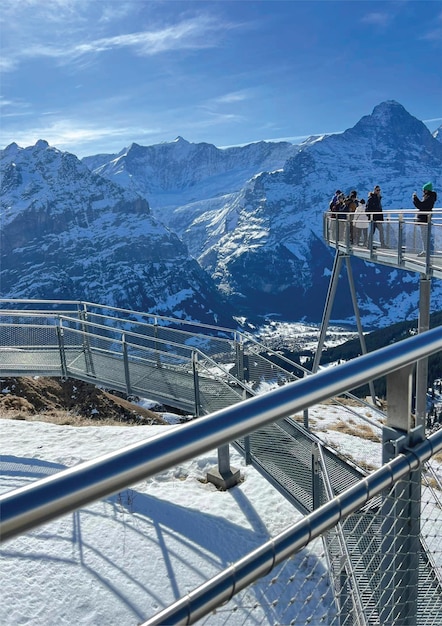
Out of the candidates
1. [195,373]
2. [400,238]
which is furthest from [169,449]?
[400,238]

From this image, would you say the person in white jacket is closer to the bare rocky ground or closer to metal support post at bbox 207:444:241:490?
the bare rocky ground

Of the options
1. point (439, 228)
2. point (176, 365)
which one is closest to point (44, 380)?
point (176, 365)

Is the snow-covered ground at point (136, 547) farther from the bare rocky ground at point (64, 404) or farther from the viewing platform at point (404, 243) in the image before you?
the viewing platform at point (404, 243)

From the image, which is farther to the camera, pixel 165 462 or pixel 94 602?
pixel 94 602

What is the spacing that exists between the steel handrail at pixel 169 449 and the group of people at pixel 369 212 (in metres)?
10.4

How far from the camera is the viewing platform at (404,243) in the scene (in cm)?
1201

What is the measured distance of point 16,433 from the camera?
1273 cm

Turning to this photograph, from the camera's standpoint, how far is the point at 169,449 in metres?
1.57

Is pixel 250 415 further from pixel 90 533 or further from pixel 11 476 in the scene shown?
pixel 11 476

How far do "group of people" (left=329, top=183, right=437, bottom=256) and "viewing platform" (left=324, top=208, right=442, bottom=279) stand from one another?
52 millimetres

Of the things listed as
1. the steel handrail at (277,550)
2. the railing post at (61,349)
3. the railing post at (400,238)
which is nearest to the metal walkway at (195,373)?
the railing post at (61,349)

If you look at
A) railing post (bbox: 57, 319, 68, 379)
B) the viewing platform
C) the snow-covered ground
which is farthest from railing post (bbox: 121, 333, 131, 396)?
the viewing platform

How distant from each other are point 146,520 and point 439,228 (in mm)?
8670

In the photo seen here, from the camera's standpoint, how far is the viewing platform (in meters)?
12.0
